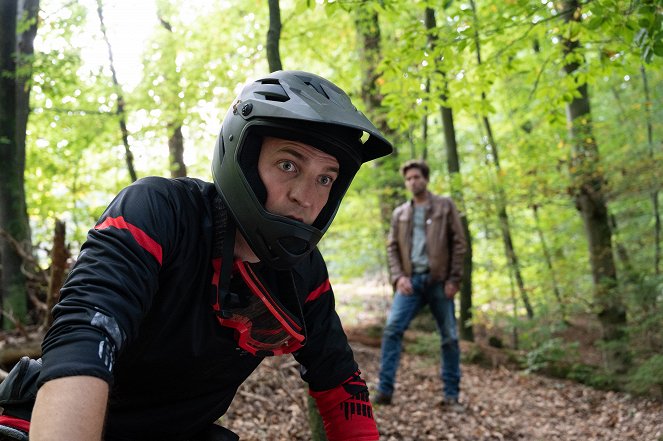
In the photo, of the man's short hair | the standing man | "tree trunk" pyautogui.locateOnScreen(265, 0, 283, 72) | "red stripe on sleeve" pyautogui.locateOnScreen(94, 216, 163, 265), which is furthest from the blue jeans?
"red stripe on sleeve" pyautogui.locateOnScreen(94, 216, 163, 265)

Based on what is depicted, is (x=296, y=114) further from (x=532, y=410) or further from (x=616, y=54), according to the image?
(x=532, y=410)

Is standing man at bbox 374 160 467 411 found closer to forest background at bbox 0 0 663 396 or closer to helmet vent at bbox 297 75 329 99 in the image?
forest background at bbox 0 0 663 396

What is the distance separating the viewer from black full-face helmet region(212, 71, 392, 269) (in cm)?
181

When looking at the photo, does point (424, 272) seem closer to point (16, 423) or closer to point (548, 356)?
point (548, 356)

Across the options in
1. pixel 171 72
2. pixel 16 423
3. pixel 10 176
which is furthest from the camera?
pixel 171 72

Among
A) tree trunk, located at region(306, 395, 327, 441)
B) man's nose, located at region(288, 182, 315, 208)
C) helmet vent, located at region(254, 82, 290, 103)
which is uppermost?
helmet vent, located at region(254, 82, 290, 103)

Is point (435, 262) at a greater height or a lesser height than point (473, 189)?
lesser

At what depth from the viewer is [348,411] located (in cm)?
211

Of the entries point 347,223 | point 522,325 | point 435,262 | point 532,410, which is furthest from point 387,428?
point 347,223

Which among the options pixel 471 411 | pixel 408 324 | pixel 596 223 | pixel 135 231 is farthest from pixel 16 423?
pixel 596 223

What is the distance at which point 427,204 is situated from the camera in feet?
19.9

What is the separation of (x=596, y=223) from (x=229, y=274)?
773 centimetres

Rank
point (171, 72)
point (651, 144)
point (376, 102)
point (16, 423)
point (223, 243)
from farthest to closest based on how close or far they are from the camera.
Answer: point (376, 102) < point (171, 72) < point (651, 144) < point (223, 243) < point (16, 423)

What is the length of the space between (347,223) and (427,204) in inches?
180
